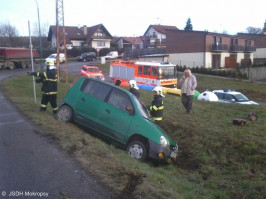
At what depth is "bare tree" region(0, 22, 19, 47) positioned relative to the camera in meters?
73.7

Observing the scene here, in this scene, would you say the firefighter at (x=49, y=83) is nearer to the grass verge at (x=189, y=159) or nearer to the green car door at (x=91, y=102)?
the grass verge at (x=189, y=159)

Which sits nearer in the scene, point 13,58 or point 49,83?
point 49,83

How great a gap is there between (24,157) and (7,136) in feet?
5.44

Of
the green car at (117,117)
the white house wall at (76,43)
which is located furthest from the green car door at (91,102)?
the white house wall at (76,43)

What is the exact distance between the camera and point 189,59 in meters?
47.2

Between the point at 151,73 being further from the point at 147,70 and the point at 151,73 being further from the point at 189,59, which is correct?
the point at 189,59

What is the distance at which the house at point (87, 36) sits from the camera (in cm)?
7394

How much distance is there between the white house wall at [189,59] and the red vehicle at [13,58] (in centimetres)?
2342

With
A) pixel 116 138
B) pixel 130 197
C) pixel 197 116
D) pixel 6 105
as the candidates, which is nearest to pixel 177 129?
pixel 197 116

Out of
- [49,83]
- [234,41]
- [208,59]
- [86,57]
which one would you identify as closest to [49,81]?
[49,83]

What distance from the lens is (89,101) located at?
802 centimetres

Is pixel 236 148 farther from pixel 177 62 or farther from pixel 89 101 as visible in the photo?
pixel 177 62

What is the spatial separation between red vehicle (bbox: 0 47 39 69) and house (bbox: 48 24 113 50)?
29.4 metres

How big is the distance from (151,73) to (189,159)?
15.5 m
